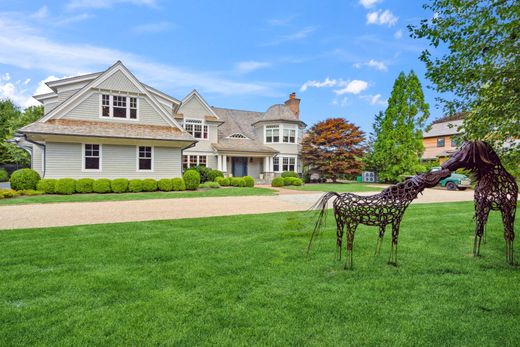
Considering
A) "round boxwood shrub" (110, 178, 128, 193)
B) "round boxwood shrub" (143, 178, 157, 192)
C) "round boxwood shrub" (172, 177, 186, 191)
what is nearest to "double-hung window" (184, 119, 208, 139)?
"round boxwood shrub" (172, 177, 186, 191)

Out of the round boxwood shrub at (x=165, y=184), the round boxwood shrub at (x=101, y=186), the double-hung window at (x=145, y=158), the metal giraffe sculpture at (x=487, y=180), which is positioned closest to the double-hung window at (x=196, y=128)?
the double-hung window at (x=145, y=158)

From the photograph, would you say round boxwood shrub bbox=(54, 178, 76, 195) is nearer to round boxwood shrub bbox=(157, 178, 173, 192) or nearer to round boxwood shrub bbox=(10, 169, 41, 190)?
round boxwood shrub bbox=(10, 169, 41, 190)

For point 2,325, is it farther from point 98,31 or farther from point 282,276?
point 98,31

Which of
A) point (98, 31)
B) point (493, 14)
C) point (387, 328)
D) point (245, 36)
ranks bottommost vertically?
point (387, 328)

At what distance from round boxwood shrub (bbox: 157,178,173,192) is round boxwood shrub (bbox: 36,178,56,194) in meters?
5.49

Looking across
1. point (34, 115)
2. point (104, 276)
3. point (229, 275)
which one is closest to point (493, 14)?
point (229, 275)

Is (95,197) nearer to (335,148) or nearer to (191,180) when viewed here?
(191,180)

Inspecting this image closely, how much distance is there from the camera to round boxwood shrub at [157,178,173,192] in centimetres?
1825

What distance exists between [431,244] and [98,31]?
49.2 ft

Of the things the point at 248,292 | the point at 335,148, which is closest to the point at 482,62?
the point at 248,292

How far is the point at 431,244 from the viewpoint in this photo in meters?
6.25

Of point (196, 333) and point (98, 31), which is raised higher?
point (98, 31)

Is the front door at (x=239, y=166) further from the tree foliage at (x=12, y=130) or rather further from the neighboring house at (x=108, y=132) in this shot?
the tree foliage at (x=12, y=130)

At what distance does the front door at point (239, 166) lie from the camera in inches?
1131
